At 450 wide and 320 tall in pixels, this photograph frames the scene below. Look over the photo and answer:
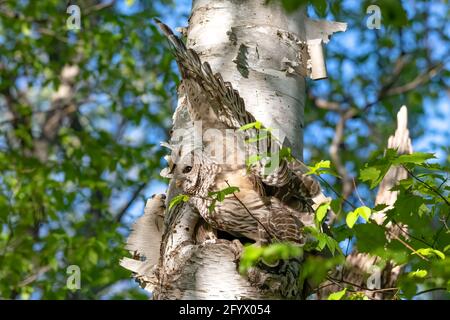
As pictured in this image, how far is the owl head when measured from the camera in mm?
2475

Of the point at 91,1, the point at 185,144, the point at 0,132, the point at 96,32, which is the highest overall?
the point at 91,1

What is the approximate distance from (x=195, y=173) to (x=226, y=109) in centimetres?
25

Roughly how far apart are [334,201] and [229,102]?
1.63ft

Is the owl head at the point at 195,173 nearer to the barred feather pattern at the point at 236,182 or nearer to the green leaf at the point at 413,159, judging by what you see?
the barred feather pattern at the point at 236,182

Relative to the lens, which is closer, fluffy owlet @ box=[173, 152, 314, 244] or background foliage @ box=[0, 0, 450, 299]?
fluffy owlet @ box=[173, 152, 314, 244]

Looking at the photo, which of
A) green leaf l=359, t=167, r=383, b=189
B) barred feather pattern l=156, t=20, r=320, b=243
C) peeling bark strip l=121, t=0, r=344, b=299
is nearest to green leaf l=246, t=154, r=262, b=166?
barred feather pattern l=156, t=20, r=320, b=243

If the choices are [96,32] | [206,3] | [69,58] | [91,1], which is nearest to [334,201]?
[206,3]

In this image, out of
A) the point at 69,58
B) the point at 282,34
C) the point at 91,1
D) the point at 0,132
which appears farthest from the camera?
the point at 91,1

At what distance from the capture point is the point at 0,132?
7738mm

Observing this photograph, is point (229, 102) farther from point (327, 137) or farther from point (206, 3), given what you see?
point (327, 137)

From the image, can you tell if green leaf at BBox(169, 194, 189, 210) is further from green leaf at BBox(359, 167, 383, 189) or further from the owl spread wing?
green leaf at BBox(359, 167, 383, 189)

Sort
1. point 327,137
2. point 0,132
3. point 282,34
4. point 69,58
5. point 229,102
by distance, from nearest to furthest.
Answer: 1. point 229,102
2. point 282,34
3. point 0,132
4. point 69,58
5. point 327,137

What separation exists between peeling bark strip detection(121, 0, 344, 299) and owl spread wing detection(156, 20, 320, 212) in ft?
0.05

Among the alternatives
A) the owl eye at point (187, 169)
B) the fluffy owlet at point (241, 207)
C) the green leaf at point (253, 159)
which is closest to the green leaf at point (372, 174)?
the fluffy owlet at point (241, 207)
